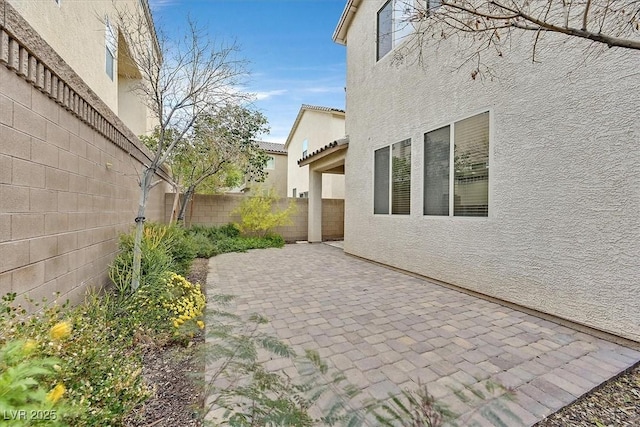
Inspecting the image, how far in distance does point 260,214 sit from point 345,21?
786cm

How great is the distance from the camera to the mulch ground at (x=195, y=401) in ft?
7.54

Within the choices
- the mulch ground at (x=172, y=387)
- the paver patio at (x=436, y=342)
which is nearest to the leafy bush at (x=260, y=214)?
the paver patio at (x=436, y=342)

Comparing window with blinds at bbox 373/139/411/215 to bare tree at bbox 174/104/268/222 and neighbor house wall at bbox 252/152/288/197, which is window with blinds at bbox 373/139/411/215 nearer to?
bare tree at bbox 174/104/268/222

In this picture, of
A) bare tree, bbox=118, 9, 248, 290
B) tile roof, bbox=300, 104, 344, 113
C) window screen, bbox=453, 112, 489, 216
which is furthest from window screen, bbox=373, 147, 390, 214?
tile roof, bbox=300, 104, 344, 113

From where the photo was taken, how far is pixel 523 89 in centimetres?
459

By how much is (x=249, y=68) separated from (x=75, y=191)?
11.9ft

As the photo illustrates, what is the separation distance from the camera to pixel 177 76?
4848 millimetres

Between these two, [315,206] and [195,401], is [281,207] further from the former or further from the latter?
[195,401]

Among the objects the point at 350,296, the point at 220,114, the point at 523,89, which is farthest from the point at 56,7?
the point at 523,89

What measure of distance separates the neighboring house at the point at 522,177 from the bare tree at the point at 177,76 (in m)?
4.38

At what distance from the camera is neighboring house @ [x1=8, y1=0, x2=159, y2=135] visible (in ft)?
16.5

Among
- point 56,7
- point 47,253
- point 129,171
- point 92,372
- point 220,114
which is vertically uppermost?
point 56,7

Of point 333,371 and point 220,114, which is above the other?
point 220,114

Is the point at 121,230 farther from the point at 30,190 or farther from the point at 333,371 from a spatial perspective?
the point at 333,371
